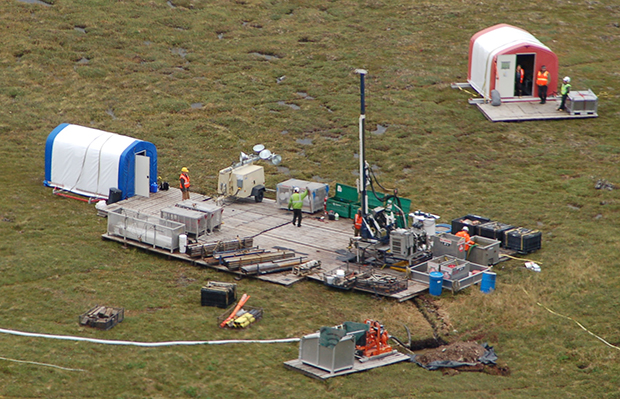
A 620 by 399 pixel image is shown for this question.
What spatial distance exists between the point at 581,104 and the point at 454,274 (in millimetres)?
24616

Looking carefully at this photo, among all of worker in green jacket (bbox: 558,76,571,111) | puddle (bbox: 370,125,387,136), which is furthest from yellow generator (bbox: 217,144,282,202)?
worker in green jacket (bbox: 558,76,571,111)

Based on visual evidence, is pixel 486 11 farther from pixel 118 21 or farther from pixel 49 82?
pixel 49 82

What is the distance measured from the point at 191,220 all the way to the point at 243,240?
269cm

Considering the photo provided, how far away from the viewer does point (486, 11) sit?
72.9 m

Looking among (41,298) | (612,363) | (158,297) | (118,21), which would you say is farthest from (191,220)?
(118,21)

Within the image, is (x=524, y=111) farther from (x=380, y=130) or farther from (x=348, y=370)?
(x=348, y=370)

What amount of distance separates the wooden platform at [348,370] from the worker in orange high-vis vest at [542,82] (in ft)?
97.9

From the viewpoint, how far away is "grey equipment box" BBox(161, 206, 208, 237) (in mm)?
36344

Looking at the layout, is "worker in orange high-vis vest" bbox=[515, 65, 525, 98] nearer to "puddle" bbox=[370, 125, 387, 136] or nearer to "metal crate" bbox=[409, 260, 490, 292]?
"puddle" bbox=[370, 125, 387, 136]

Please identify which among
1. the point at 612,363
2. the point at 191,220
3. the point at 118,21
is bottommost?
the point at 612,363

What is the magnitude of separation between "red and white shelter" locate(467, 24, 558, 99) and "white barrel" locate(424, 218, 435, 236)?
20889mm

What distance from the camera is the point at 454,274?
33.6 metres

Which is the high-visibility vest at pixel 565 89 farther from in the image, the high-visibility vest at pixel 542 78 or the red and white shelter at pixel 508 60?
the red and white shelter at pixel 508 60

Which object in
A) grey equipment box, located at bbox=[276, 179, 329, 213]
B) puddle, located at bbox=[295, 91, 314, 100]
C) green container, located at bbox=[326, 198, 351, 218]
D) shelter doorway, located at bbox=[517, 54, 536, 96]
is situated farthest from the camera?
puddle, located at bbox=[295, 91, 314, 100]
